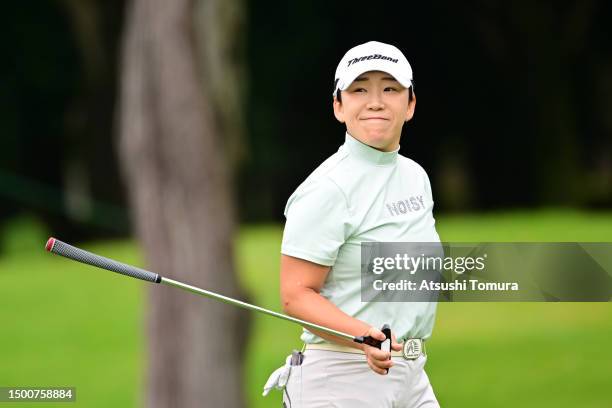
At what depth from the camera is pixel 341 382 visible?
A: 3.12 m

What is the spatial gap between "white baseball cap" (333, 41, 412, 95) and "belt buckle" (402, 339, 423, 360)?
598mm

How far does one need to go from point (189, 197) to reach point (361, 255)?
16.6ft

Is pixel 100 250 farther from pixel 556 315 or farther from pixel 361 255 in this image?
pixel 361 255

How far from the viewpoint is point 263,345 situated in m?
11.9

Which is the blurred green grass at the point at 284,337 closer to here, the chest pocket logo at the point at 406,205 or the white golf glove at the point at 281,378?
the white golf glove at the point at 281,378

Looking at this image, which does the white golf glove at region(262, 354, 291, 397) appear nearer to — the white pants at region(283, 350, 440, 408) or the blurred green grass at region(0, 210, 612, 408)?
the white pants at region(283, 350, 440, 408)


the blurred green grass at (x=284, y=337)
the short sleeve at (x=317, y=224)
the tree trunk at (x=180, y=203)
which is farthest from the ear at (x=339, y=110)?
the blurred green grass at (x=284, y=337)

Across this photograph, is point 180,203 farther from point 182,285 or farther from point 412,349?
point 182,285

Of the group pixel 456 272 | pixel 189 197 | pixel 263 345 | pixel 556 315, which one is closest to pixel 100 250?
pixel 263 345

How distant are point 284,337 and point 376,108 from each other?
9.08m

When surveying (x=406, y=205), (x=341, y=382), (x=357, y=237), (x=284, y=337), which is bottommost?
(x=341, y=382)

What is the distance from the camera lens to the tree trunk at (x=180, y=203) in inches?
310

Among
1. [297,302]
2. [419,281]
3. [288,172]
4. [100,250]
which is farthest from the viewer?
[288,172]

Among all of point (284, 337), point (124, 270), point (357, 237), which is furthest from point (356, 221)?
point (284, 337)
